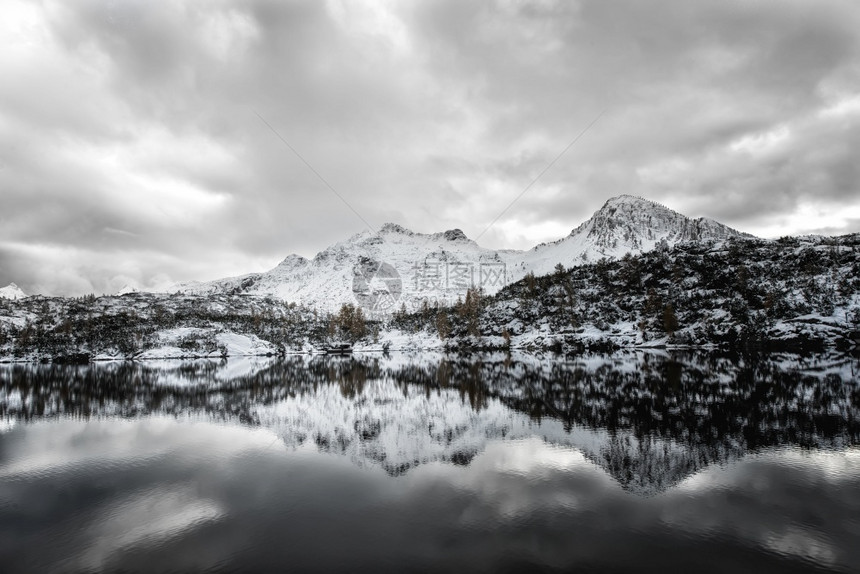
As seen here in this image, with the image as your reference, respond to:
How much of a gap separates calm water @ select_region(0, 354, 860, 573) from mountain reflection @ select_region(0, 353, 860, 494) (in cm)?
28

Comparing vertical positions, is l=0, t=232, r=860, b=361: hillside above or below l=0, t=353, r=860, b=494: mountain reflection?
above

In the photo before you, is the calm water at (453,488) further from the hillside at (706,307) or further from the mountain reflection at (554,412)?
the hillside at (706,307)

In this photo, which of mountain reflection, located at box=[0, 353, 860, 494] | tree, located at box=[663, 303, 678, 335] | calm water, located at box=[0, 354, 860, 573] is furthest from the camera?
tree, located at box=[663, 303, 678, 335]

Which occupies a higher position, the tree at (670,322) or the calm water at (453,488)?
the tree at (670,322)

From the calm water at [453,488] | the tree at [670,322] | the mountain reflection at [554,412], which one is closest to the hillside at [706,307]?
the tree at [670,322]

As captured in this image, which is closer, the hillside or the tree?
the hillside

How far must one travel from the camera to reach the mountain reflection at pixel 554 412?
23984 mm

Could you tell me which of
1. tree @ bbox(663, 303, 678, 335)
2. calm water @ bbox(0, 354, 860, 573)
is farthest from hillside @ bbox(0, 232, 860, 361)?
calm water @ bbox(0, 354, 860, 573)

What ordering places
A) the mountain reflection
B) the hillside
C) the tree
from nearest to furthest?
the mountain reflection, the hillside, the tree

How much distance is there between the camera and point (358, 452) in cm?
2617

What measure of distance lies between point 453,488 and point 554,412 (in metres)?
18.9

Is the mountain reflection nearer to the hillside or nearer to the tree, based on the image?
the hillside

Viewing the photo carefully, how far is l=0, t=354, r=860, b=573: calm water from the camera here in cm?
1327

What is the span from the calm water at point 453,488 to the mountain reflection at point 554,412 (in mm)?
276
